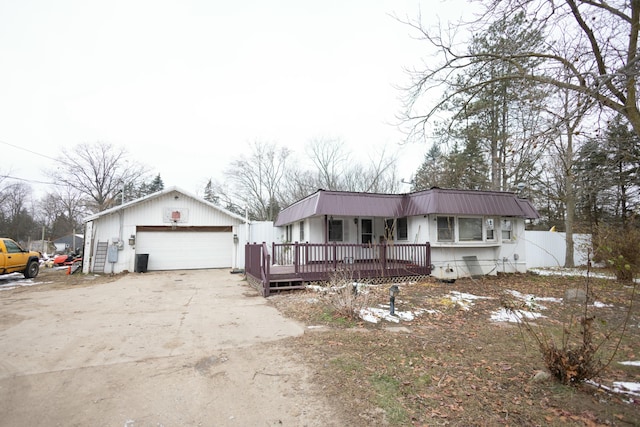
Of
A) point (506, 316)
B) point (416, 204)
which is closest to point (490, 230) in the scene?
point (416, 204)

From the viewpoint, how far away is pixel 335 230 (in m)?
12.7

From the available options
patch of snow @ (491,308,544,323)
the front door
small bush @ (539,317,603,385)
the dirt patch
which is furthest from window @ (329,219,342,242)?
small bush @ (539,317,603,385)

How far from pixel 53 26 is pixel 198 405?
1283 centimetres

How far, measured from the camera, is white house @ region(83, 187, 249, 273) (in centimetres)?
1488

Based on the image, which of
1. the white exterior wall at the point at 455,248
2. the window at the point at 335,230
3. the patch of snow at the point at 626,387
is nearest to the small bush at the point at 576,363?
the patch of snow at the point at 626,387

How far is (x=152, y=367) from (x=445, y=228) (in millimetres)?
10179

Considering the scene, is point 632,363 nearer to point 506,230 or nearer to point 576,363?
point 576,363

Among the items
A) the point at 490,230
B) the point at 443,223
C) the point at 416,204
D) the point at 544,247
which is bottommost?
the point at 544,247

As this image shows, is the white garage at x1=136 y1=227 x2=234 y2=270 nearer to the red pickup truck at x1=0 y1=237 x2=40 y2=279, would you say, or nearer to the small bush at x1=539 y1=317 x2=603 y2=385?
the red pickup truck at x1=0 y1=237 x2=40 y2=279

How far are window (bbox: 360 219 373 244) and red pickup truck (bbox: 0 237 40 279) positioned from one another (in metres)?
14.7

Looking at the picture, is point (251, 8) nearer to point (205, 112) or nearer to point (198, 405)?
point (205, 112)

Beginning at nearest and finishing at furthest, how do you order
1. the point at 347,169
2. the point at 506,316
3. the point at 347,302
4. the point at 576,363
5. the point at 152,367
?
the point at 576,363, the point at 152,367, the point at 347,302, the point at 506,316, the point at 347,169

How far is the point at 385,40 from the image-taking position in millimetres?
8531

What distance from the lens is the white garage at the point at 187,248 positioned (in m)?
15.7
